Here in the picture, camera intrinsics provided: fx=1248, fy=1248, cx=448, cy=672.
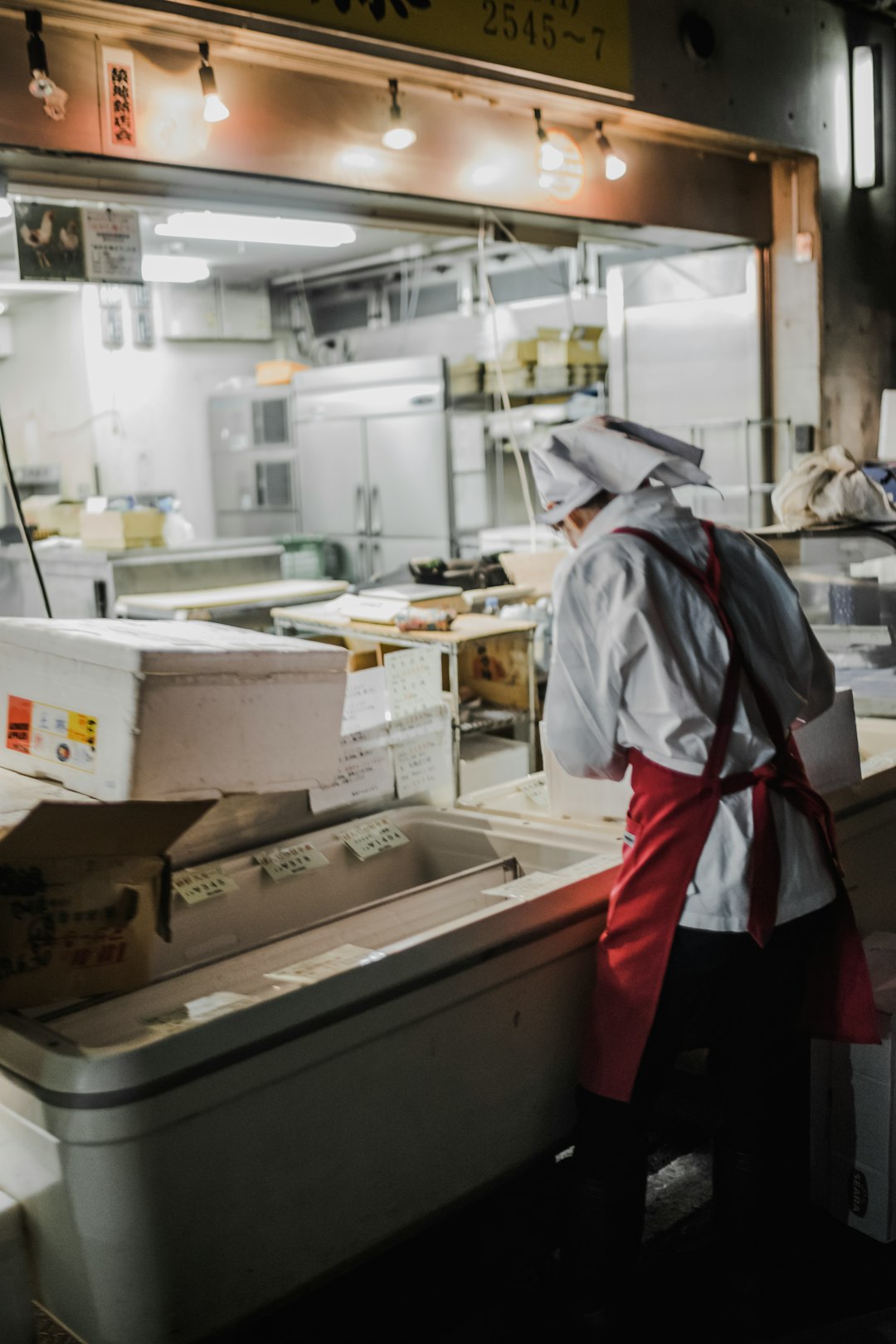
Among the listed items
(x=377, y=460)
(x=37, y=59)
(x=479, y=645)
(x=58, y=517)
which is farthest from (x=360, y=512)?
(x=37, y=59)

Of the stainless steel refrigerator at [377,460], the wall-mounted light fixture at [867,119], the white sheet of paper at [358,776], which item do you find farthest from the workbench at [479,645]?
the stainless steel refrigerator at [377,460]

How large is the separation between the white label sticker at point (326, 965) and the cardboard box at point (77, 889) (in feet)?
0.75

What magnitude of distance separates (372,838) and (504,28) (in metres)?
2.49

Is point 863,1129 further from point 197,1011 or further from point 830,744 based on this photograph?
point 197,1011

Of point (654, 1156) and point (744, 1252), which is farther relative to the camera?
point (654, 1156)

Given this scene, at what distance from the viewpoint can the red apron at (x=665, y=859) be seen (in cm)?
215

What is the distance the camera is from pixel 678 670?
2.09 m

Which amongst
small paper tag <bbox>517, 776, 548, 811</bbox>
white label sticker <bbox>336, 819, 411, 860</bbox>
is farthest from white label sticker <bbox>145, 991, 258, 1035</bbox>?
small paper tag <bbox>517, 776, 548, 811</bbox>

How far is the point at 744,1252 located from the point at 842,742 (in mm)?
1174

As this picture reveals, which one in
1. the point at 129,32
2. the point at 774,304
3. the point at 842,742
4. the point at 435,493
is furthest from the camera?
the point at 435,493

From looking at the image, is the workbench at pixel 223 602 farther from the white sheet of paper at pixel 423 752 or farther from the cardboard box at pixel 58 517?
the white sheet of paper at pixel 423 752

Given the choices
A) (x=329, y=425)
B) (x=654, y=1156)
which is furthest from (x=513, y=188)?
(x=329, y=425)

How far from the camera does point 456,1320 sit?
2.46 meters

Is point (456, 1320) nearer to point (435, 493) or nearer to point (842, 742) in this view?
point (842, 742)
